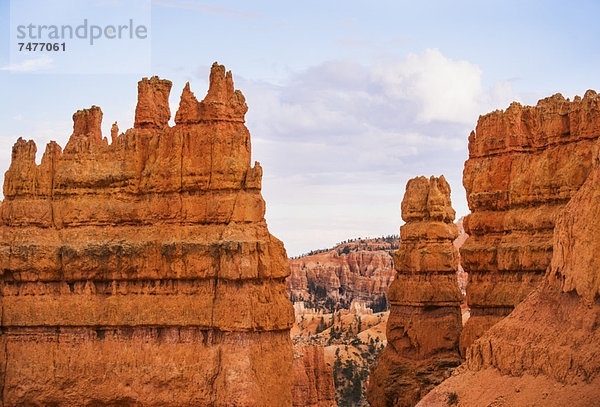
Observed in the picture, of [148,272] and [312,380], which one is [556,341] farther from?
[312,380]

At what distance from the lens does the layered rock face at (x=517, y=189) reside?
35.6 meters

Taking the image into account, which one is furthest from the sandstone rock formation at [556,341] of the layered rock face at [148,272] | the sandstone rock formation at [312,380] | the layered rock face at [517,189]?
the sandstone rock formation at [312,380]

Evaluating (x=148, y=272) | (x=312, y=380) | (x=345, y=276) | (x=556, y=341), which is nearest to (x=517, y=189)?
(x=148, y=272)

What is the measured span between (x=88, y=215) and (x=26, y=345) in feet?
17.2

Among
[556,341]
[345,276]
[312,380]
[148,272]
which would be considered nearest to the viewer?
[556,341]

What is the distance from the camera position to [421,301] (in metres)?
47.2

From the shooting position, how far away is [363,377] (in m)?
75.2

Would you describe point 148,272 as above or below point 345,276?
below

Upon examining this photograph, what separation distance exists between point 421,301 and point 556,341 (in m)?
26.1

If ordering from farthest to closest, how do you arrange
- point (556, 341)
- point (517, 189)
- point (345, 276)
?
point (345, 276)
point (517, 189)
point (556, 341)

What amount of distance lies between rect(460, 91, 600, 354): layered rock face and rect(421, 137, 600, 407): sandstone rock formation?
12469 millimetres

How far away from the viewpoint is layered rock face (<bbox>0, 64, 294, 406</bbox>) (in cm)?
3334

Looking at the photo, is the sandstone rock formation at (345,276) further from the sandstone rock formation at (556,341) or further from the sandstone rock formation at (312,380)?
the sandstone rock formation at (556,341)

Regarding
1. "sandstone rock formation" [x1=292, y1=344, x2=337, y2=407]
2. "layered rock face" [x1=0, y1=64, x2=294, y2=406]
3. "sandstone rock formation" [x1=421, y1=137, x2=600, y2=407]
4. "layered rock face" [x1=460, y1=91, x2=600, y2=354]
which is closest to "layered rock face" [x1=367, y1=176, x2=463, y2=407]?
"layered rock face" [x1=460, y1=91, x2=600, y2=354]
